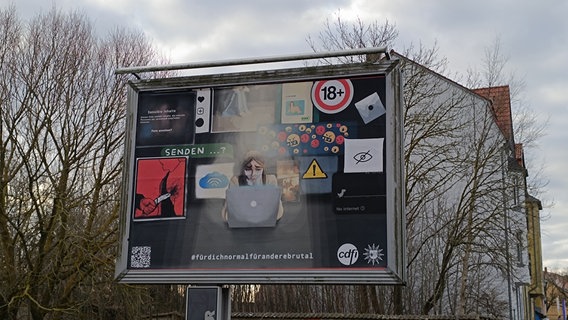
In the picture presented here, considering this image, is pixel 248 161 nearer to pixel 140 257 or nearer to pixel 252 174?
pixel 252 174

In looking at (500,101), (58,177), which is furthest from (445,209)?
(58,177)

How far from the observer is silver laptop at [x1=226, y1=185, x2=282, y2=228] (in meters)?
6.11

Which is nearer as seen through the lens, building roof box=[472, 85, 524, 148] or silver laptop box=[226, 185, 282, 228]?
silver laptop box=[226, 185, 282, 228]

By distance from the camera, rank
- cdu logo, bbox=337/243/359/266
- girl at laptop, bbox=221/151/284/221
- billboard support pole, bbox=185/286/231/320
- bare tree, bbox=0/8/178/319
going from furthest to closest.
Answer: bare tree, bbox=0/8/178/319 < girl at laptop, bbox=221/151/284/221 < billboard support pole, bbox=185/286/231/320 < cdu logo, bbox=337/243/359/266

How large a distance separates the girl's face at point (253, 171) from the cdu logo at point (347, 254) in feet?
3.40

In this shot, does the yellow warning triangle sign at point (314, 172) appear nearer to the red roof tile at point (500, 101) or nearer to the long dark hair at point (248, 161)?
the long dark hair at point (248, 161)

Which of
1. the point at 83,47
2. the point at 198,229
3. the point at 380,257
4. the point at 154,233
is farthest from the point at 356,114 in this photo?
the point at 83,47

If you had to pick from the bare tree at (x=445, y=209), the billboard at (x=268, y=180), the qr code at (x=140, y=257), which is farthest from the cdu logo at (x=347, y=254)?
the bare tree at (x=445, y=209)

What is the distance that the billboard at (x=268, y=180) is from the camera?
19.2ft

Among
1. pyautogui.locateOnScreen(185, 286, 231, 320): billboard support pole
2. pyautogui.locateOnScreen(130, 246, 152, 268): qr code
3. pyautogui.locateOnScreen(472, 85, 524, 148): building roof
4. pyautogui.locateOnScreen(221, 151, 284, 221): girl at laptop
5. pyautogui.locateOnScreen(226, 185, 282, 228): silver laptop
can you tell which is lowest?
pyautogui.locateOnScreen(185, 286, 231, 320): billboard support pole

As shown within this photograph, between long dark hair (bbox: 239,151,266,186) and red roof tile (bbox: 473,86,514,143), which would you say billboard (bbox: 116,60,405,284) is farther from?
red roof tile (bbox: 473,86,514,143)

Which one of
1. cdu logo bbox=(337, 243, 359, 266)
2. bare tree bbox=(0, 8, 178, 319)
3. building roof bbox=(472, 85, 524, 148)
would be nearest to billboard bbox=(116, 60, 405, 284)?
cdu logo bbox=(337, 243, 359, 266)

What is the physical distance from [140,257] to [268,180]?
1457mm

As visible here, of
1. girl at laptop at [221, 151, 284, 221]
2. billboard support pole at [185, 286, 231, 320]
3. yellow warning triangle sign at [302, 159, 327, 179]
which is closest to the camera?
billboard support pole at [185, 286, 231, 320]
